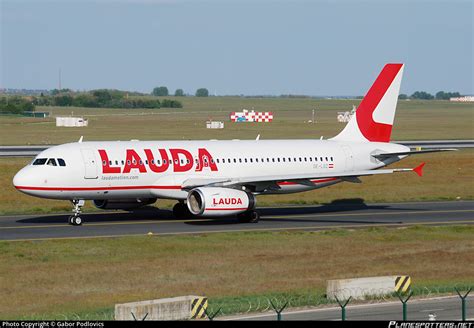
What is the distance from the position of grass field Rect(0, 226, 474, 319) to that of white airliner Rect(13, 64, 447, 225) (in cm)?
475

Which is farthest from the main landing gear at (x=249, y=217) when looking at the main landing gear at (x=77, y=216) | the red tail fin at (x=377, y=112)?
the red tail fin at (x=377, y=112)

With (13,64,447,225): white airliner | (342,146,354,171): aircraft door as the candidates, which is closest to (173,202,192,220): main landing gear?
(13,64,447,225): white airliner

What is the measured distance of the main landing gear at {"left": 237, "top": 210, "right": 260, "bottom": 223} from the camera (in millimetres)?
56844

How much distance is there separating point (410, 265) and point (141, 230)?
16.0 metres

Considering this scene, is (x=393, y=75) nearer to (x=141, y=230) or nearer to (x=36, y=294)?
(x=141, y=230)

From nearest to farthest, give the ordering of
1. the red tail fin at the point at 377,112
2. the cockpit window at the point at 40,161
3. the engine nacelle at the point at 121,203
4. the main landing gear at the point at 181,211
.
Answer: the cockpit window at the point at 40,161
the engine nacelle at the point at 121,203
the main landing gear at the point at 181,211
the red tail fin at the point at 377,112

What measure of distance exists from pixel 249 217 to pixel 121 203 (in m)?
7.55

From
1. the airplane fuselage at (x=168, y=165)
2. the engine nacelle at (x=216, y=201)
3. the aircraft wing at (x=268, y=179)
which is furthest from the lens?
the aircraft wing at (x=268, y=179)

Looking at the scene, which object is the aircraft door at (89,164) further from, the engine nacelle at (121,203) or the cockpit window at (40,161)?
the engine nacelle at (121,203)

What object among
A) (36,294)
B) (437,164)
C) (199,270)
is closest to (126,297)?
(36,294)

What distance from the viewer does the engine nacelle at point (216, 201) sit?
177 ft

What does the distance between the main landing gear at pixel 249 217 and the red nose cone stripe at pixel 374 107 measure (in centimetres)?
1155

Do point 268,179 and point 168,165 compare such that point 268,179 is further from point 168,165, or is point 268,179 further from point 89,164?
point 89,164

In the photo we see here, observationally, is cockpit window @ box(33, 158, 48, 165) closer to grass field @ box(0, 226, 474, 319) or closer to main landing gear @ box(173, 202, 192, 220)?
grass field @ box(0, 226, 474, 319)
